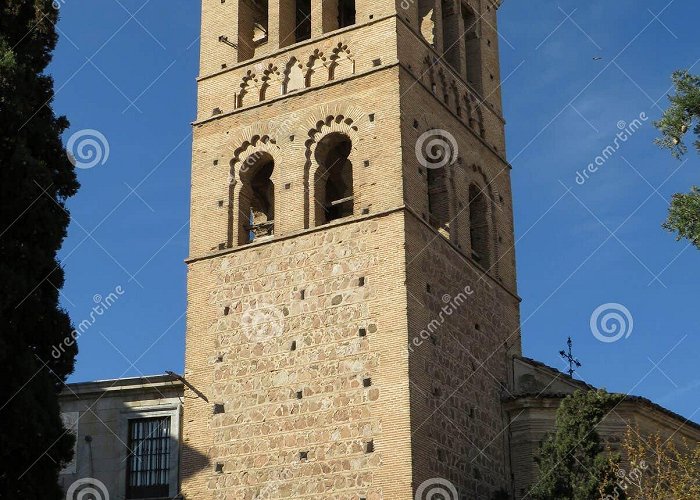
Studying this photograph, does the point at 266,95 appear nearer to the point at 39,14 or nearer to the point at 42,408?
the point at 39,14

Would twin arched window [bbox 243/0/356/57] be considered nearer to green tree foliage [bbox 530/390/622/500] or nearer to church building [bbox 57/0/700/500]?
church building [bbox 57/0/700/500]

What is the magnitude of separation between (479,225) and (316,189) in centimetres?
396

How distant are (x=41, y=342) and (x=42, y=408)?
1.14 m

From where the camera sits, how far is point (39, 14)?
20266mm

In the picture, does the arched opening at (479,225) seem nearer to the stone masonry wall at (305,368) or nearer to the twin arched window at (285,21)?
the stone masonry wall at (305,368)

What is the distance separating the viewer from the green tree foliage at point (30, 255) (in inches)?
697

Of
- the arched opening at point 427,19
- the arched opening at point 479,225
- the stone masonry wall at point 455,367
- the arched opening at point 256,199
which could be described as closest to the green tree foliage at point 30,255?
the arched opening at point 256,199

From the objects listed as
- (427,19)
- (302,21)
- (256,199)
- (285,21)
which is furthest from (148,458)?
(427,19)

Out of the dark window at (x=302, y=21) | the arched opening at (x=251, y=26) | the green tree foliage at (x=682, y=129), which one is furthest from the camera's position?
the dark window at (x=302, y=21)

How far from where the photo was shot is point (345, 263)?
72.7 ft

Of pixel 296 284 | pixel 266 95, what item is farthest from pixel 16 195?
pixel 266 95

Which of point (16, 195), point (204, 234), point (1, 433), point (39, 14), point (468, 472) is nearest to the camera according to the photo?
point (1, 433)

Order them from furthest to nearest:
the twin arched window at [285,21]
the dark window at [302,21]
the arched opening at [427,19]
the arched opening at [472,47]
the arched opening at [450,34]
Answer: the arched opening at [472,47], the dark window at [302,21], the arched opening at [450,34], the arched opening at [427,19], the twin arched window at [285,21]

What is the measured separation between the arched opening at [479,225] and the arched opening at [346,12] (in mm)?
4625
